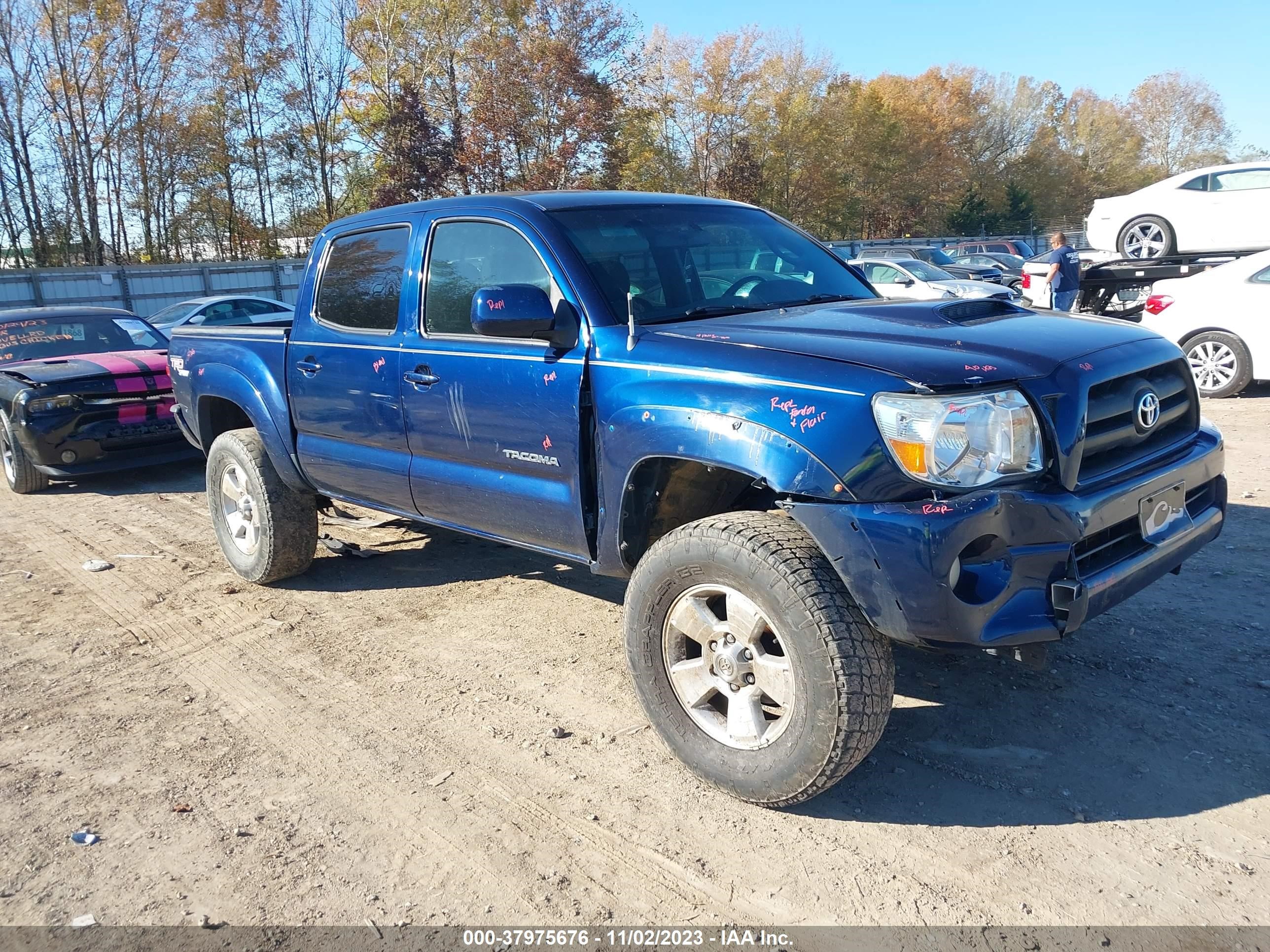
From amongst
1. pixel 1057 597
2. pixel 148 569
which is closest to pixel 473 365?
pixel 1057 597

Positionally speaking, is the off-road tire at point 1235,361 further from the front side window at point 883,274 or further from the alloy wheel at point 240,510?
the alloy wheel at point 240,510

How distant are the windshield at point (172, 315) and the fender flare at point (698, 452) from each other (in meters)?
12.1

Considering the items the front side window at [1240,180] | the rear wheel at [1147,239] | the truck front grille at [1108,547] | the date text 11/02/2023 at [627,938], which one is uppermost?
the front side window at [1240,180]

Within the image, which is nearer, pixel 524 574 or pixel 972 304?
pixel 972 304

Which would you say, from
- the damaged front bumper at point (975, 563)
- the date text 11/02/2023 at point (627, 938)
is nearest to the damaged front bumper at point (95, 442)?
the date text 11/02/2023 at point (627, 938)

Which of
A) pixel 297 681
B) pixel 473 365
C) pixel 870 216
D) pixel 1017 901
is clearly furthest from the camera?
pixel 870 216

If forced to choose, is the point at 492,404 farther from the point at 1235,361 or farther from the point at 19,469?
the point at 1235,361

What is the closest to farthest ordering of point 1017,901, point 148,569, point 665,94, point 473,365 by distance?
1. point 1017,901
2. point 473,365
3. point 148,569
4. point 665,94

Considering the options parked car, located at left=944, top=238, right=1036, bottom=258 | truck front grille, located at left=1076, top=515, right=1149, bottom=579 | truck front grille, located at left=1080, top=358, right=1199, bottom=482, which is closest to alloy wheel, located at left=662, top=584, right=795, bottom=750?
truck front grille, located at left=1076, top=515, right=1149, bottom=579

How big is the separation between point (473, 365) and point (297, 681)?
1.61m

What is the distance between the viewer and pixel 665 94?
139ft

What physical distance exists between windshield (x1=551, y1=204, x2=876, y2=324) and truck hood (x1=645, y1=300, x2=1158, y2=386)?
0.56ft

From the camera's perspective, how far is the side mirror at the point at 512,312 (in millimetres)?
3396

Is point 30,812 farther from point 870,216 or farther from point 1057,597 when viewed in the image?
point 870,216
